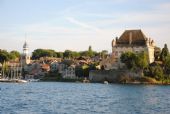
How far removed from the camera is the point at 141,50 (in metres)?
111

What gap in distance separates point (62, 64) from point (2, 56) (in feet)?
70.8

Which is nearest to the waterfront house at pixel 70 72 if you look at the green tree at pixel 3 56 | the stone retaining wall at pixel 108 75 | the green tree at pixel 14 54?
the stone retaining wall at pixel 108 75

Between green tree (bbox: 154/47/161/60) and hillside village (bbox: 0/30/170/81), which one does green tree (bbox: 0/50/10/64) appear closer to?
hillside village (bbox: 0/30/170/81)

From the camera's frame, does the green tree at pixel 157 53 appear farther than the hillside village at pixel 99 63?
Yes

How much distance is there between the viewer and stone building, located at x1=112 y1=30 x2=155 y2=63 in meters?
110

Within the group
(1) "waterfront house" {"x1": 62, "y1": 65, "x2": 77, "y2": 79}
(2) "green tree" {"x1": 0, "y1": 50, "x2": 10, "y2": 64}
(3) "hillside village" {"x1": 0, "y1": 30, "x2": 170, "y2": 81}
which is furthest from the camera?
(2) "green tree" {"x1": 0, "y1": 50, "x2": 10, "y2": 64}

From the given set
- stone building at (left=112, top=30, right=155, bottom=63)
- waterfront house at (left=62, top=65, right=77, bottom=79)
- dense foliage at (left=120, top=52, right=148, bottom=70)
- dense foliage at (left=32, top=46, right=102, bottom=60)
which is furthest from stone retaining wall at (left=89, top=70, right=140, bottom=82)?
dense foliage at (left=32, top=46, right=102, bottom=60)

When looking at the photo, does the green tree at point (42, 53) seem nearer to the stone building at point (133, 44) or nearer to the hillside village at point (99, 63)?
the hillside village at point (99, 63)

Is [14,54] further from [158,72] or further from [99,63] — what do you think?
[158,72]

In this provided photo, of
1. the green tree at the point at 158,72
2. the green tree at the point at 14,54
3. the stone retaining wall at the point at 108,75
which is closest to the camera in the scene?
the green tree at the point at 158,72

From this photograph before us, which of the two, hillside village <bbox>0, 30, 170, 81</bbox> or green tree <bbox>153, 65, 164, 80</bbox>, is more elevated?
hillside village <bbox>0, 30, 170, 81</bbox>

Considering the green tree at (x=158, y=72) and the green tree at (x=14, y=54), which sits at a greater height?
the green tree at (x=14, y=54)

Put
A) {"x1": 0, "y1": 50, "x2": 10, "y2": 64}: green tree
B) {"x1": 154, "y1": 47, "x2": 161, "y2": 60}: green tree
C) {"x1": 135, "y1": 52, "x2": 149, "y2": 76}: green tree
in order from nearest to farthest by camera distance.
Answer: {"x1": 135, "y1": 52, "x2": 149, "y2": 76}: green tree, {"x1": 154, "y1": 47, "x2": 161, "y2": 60}: green tree, {"x1": 0, "y1": 50, "x2": 10, "y2": 64}: green tree

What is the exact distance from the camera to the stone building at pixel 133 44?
110m
